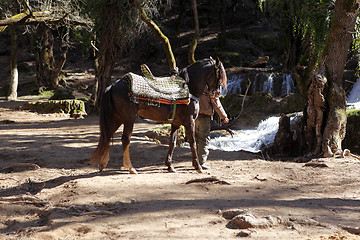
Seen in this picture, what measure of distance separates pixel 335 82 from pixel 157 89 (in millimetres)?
5437

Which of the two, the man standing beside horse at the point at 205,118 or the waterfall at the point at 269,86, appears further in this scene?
the waterfall at the point at 269,86

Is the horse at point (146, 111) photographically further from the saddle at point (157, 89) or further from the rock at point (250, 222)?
the rock at point (250, 222)

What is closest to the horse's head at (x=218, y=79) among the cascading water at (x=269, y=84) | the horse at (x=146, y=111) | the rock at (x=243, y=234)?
the horse at (x=146, y=111)

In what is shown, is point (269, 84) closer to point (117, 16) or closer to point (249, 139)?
point (249, 139)

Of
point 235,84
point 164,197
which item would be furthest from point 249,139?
point 164,197

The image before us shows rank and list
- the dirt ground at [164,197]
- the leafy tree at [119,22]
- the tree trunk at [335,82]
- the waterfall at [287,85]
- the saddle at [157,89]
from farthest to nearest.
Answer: the waterfall at [287,85]
the leafy tree at [119,22]
the tree trunk at [335,82]
the saddle at [157,89]
the dirt ground at [164,197]

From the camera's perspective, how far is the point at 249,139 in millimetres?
13688

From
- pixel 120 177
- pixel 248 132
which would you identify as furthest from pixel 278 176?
pixel 248 132

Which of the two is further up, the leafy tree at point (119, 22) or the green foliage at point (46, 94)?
the leafy tree at point (119, 22)

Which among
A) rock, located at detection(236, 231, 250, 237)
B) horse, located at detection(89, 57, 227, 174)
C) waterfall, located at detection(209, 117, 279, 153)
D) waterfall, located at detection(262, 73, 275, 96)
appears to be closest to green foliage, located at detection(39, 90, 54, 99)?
waterfall, located at detection(209, 117, 279, 153)

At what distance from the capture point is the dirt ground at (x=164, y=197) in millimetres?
3730

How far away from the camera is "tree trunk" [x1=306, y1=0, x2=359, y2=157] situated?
349 inches

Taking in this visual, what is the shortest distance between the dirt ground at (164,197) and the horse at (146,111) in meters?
0.40

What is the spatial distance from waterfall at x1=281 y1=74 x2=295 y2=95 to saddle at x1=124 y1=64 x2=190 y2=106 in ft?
47.4
